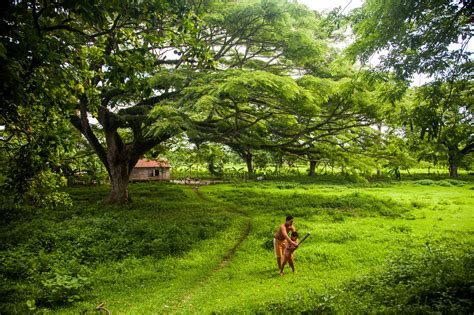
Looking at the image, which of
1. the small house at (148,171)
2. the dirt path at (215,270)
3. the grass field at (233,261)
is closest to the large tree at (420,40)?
the grass field at (233,261)

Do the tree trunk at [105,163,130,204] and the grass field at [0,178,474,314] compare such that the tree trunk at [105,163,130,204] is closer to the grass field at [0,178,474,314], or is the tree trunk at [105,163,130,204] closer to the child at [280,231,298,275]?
the grass field at [0,178,474,314]

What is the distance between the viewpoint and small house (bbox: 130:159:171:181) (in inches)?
1802

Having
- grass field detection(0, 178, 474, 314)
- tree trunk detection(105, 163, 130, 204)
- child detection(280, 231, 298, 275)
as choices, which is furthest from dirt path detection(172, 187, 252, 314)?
tree trunk detection(105, 163, 130, 204)

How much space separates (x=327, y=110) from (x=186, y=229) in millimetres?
9316

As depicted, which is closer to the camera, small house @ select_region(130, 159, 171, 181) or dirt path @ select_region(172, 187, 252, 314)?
dirt path @ select_region(172, 187, 252, 314)

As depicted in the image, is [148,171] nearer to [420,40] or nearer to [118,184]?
[118,184]

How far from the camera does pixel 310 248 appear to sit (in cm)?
1170

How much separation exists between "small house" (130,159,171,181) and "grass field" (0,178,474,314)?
2762 cm

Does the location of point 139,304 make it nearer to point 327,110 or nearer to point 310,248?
point 310,248

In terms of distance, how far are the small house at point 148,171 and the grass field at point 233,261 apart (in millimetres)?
27622

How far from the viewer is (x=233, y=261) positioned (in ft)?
36.4

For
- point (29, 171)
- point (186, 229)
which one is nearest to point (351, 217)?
point (186, 229)

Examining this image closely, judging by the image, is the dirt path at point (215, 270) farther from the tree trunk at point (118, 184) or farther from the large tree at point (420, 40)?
the tree trunk at point (118, 184)

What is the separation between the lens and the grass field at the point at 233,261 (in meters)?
6.74
